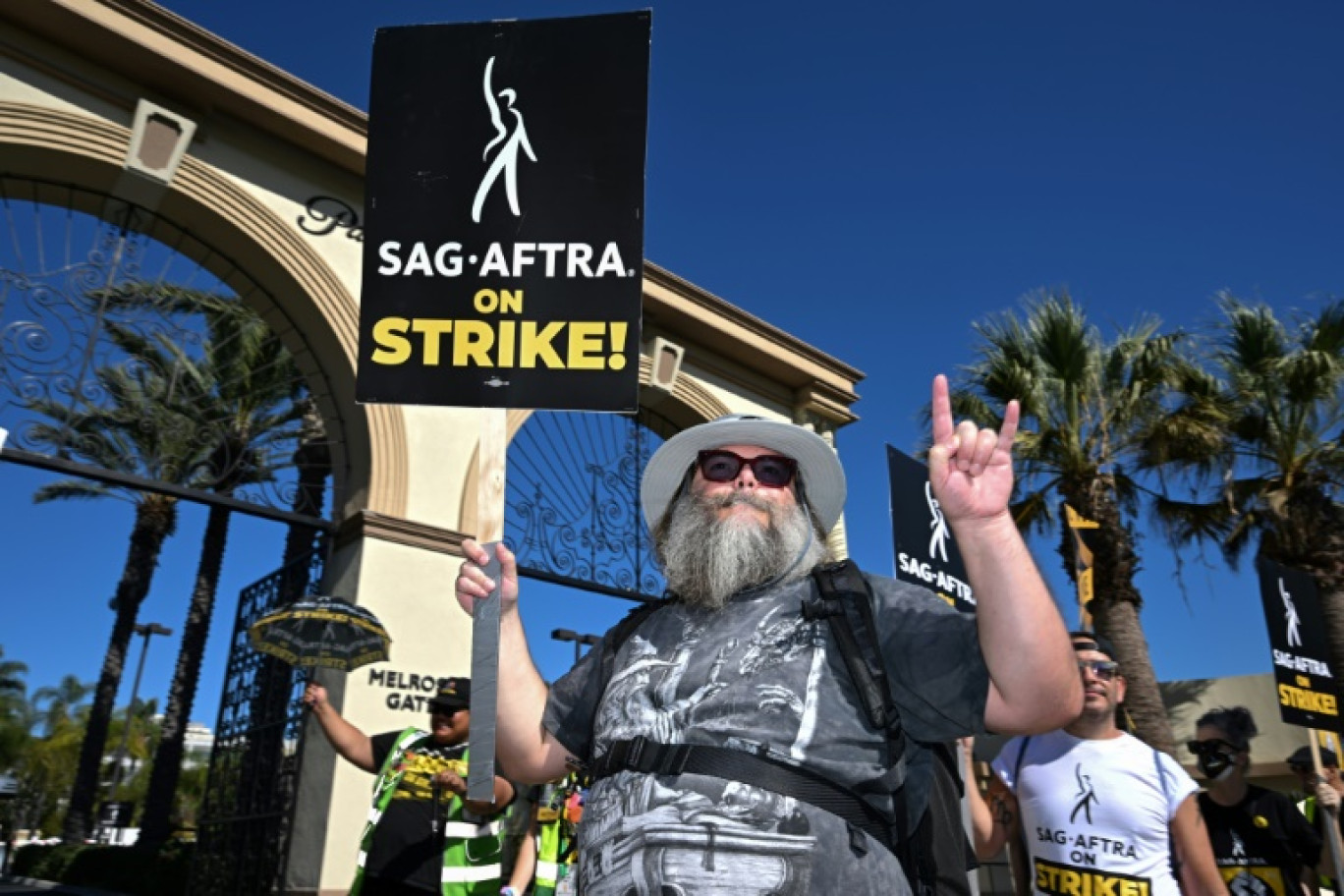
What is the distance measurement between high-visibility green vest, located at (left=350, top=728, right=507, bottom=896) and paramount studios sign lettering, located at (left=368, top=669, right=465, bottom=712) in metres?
4.26

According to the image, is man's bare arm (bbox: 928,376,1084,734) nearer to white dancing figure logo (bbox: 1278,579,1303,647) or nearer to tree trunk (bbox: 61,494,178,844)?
white dancing figure logo (bbox: 1278,579,1303,647)

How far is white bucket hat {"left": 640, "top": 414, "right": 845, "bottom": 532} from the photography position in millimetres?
2736

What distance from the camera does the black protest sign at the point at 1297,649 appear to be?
30.8ft

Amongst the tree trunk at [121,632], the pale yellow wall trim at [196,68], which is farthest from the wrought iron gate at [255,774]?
the tree trunk at [121,632]

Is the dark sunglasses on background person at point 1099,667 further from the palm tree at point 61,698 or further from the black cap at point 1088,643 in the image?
the palm tree at point 61,698

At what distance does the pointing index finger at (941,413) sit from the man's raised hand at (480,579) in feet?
3.27

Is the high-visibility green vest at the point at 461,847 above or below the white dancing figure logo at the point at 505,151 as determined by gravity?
below

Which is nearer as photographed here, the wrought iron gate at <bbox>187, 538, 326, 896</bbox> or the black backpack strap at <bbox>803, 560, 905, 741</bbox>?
the black backpack strap at <bbox>803, 560, 905, 741</bbox>

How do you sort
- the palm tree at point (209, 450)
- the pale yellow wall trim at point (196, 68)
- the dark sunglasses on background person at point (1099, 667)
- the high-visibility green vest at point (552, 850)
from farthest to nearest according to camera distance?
the palm tree at point (209, 450)
the pale yellow wall trim at point (196, 68)
the high-visibility green vest at point (552, 850)
the dark sunglasses on background person at point (1099, 667)

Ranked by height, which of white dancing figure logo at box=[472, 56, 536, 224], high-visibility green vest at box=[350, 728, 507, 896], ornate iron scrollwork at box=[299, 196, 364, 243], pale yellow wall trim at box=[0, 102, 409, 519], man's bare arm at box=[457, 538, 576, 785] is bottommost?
high-visibility green vest at box=[350, 728, 507, 896]

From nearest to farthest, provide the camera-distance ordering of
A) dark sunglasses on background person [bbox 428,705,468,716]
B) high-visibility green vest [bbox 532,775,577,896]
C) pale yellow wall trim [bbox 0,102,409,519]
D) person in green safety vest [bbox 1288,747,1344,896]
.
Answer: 1. dark sunglasses on background person [bbox 428,705,468,716]
2. person in green safety vest [bbox 1288,747,1344,896]
3. high-visibility green vest [bbox 532,775,577,896]
4. pale yellow wall trim [bbox 0,102,409,519]

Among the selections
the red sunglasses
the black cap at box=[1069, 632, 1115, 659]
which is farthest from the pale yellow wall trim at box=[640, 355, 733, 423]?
the red sunglasses

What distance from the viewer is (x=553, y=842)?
7.49m

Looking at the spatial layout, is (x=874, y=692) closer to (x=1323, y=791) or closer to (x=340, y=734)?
(x=340, y=734)
